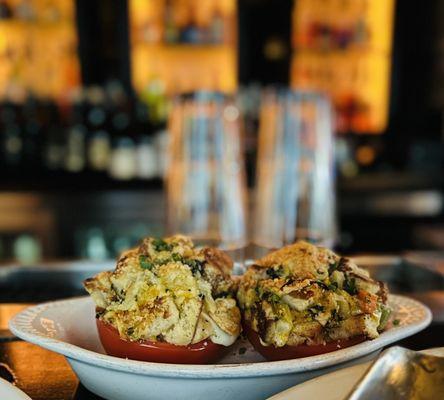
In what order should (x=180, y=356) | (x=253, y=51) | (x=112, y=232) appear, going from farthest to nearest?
1. (x=253, y=51)
2. (x=112, y=232)
3. (x=180, y=356)

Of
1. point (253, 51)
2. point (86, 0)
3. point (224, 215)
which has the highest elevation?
point (86, 0)

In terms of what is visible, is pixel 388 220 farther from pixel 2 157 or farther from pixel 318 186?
pixel 2 157

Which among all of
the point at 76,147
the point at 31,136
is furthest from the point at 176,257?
the point at 31,136

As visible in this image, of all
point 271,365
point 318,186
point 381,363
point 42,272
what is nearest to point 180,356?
point 271,365

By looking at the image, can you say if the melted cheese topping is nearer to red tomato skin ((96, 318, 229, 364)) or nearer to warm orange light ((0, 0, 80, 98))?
red tomato skin ((96, 318, 229, 364))

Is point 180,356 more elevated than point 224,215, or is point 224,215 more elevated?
point 180,356

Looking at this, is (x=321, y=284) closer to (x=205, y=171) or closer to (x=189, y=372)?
(x=189, y=372)
